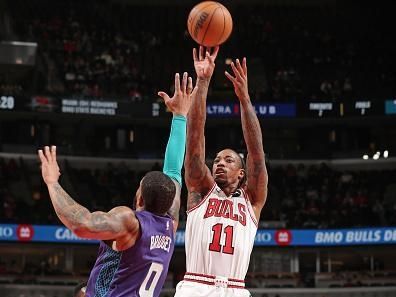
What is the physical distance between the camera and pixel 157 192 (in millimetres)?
4832

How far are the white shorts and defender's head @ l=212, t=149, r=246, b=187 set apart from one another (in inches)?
36.2

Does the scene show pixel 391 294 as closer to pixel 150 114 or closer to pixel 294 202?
pixel 294 202

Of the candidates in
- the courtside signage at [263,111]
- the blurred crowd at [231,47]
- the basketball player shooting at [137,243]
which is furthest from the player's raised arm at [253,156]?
the blurred crowd at [231,47]

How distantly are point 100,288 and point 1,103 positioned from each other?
24.6 meters

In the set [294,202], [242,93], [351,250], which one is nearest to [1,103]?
[294,202]

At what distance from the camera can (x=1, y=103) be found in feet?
93.1

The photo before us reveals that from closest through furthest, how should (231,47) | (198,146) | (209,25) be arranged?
(198,146) < (209,25) < (231,47)

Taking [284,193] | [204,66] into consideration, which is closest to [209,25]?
[204,66]

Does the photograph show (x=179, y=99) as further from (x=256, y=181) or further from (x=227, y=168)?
(x=256, y=181)

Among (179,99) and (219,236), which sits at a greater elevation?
(179,99)

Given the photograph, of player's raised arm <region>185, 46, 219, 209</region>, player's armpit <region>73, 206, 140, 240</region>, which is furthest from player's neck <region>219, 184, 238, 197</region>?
player's armpit <region>73, 206, 140, 240</region>

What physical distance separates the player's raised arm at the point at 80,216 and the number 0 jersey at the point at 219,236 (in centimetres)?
216

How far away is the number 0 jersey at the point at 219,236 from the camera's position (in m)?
6.68

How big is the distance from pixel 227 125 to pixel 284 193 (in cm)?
450
